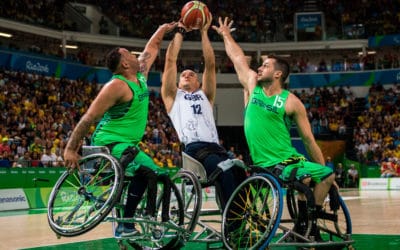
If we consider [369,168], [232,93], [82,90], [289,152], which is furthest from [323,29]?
[289,152]

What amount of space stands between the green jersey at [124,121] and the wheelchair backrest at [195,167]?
87cm

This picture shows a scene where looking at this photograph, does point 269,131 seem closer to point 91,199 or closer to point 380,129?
point 91,199

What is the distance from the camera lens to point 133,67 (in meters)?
6.87

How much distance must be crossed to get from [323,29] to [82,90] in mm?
18487

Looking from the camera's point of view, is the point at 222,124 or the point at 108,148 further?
the point at 222,124

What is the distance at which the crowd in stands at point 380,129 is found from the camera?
3203 cm

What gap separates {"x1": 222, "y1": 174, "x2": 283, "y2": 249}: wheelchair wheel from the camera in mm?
6480

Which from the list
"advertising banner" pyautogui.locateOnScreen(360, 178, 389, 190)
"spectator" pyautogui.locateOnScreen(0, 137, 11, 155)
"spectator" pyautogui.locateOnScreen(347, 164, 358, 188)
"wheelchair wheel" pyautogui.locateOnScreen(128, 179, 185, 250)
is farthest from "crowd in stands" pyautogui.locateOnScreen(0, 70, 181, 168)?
"wheelchair wheel" pyautogui.locateOnScreen(128, 179, 185, 250)

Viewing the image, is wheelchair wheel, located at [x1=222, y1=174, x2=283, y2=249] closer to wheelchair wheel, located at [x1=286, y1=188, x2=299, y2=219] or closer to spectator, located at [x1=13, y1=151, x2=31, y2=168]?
wheelchair wheel, located at [x1=286, y1=188, x2=299, y2=219]

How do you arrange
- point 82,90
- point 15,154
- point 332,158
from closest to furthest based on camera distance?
point 15,154 < point 82,90 < point 332,158

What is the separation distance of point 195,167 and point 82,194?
165 centimetres

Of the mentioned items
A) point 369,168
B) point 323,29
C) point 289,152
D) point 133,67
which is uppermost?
point 323,29

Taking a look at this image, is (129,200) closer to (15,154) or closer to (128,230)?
(128,230)

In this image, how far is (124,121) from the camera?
22.2 feet
